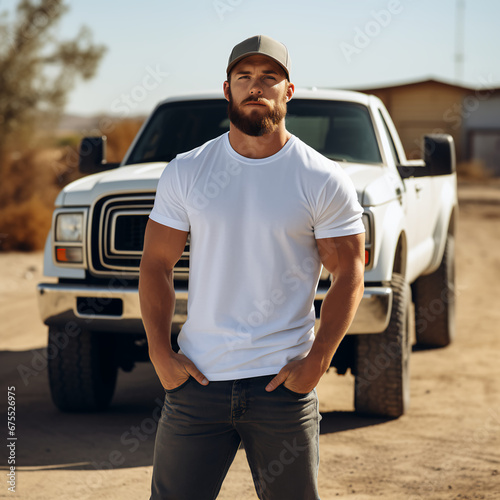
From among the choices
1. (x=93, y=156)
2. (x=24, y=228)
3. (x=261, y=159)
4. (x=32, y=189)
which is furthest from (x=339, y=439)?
(x=32, y=189)

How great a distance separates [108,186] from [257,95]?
105 inches

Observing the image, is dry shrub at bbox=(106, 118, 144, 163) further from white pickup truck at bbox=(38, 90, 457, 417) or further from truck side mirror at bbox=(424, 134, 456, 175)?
truck side mirror at bbox=(424, 134, 456, 175)

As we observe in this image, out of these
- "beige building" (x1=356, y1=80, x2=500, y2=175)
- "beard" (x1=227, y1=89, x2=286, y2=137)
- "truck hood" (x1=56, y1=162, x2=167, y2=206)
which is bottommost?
"truck hood" (x1=56, y1=162, x2=167, y2=206)

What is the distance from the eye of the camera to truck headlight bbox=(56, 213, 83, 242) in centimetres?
502

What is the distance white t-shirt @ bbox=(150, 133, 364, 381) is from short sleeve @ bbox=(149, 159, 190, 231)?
0.04ft

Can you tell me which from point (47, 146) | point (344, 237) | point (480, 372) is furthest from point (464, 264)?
point (344, 237)

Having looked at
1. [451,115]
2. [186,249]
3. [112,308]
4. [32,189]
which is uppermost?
[451,115]

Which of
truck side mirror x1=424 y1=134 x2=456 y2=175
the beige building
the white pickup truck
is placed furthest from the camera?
the beige building

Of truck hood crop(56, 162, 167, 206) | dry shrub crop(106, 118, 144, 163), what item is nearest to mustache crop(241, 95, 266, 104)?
truck hood crop(56, 162, 167, 206)

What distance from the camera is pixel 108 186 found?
4.95 m

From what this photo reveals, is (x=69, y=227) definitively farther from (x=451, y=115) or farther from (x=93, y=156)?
(x=451, y=115)

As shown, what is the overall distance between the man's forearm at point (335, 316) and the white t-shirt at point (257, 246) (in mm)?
73

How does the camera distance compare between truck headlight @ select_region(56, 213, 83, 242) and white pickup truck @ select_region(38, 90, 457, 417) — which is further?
truck headlight @ select_region(56, 213, 83, 242)

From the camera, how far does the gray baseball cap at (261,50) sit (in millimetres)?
2420
